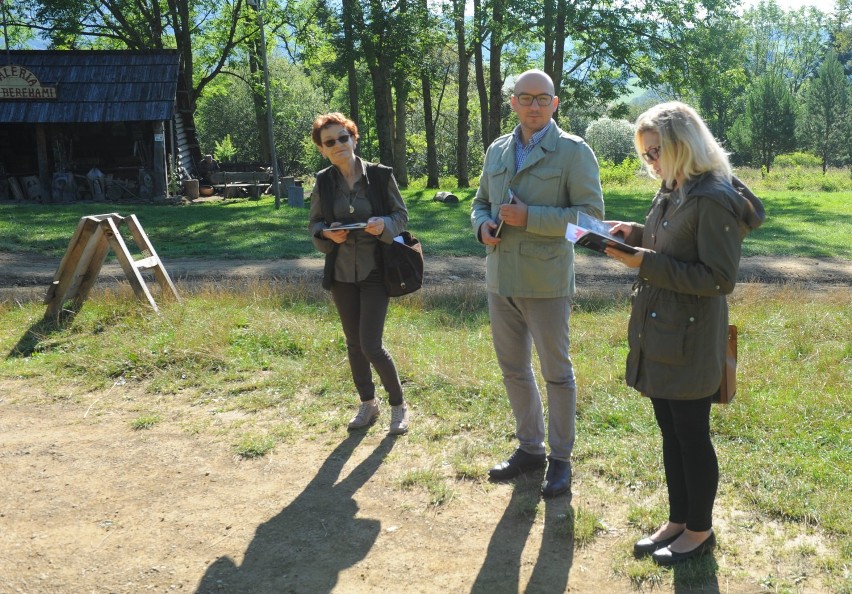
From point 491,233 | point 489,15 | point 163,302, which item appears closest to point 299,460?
point 491,233

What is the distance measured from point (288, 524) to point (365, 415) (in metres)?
1.24

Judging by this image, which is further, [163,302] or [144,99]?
[144,99]

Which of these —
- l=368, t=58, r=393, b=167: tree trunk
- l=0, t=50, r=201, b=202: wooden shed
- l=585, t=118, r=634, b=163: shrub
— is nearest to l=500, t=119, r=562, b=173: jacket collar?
l=0, t=50, r=201, b=202: wooden shed

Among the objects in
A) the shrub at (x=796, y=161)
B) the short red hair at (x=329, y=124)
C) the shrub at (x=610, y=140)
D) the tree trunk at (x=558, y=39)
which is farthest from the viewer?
the shrub at (x=610, y=140)

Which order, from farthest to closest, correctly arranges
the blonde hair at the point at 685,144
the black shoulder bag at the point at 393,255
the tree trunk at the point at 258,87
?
the tree trunk at the point at 258,87
the black shoulder bag at the point at 393,255
the blonde hair at the point at 685,144

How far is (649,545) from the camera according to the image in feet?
11.1

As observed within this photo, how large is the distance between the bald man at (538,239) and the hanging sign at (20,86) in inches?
848

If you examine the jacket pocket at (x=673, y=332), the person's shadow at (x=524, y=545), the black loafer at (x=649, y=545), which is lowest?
the person's shadow at (x=524, y=545)

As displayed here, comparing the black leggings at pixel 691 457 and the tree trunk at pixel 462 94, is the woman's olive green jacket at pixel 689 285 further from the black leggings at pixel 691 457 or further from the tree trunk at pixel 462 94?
the tree trunk at pixel 462 94

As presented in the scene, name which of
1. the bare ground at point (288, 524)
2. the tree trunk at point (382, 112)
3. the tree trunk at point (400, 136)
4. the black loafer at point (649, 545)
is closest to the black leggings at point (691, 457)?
the black loafer at point (649, 545)

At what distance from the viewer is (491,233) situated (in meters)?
3.87

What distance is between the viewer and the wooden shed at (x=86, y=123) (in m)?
22.1

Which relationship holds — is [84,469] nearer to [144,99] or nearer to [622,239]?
[622,239]

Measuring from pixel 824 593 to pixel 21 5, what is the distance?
34445 mm
